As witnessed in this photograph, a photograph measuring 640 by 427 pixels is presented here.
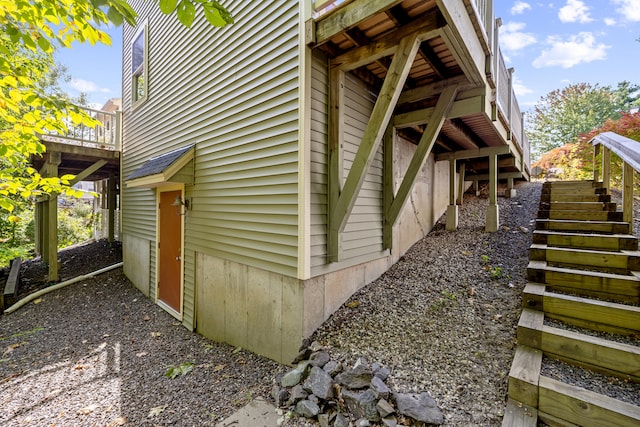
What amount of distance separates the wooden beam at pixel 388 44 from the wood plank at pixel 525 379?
2791 millimetres

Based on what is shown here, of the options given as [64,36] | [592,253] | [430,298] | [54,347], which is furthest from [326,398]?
[54,347]

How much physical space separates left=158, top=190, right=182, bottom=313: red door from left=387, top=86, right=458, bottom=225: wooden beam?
12.5ft

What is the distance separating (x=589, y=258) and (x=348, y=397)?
2.94m

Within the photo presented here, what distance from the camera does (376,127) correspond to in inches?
107

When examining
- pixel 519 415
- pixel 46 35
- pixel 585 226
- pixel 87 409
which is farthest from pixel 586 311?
pixel 46 35

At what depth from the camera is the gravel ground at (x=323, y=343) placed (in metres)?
2.34

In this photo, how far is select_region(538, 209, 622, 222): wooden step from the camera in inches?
143

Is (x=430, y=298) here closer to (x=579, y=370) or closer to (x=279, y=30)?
(x=579, y=370)

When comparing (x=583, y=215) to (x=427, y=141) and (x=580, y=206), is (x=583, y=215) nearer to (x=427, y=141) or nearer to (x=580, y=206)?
(x=580, y=206)

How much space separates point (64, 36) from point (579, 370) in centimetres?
494

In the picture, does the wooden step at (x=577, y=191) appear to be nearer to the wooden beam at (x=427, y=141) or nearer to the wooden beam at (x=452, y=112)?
the wooden beam at (x=452, y=112)

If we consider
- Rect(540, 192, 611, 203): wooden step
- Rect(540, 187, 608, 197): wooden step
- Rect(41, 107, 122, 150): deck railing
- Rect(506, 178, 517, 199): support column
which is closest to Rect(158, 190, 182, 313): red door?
Rect(41, 107, 122, 150): deck railing

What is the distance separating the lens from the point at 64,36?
236 cm

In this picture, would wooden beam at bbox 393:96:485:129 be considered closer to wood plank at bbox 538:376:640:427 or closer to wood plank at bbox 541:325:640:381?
wood plank at bbox 541:325:640:381
